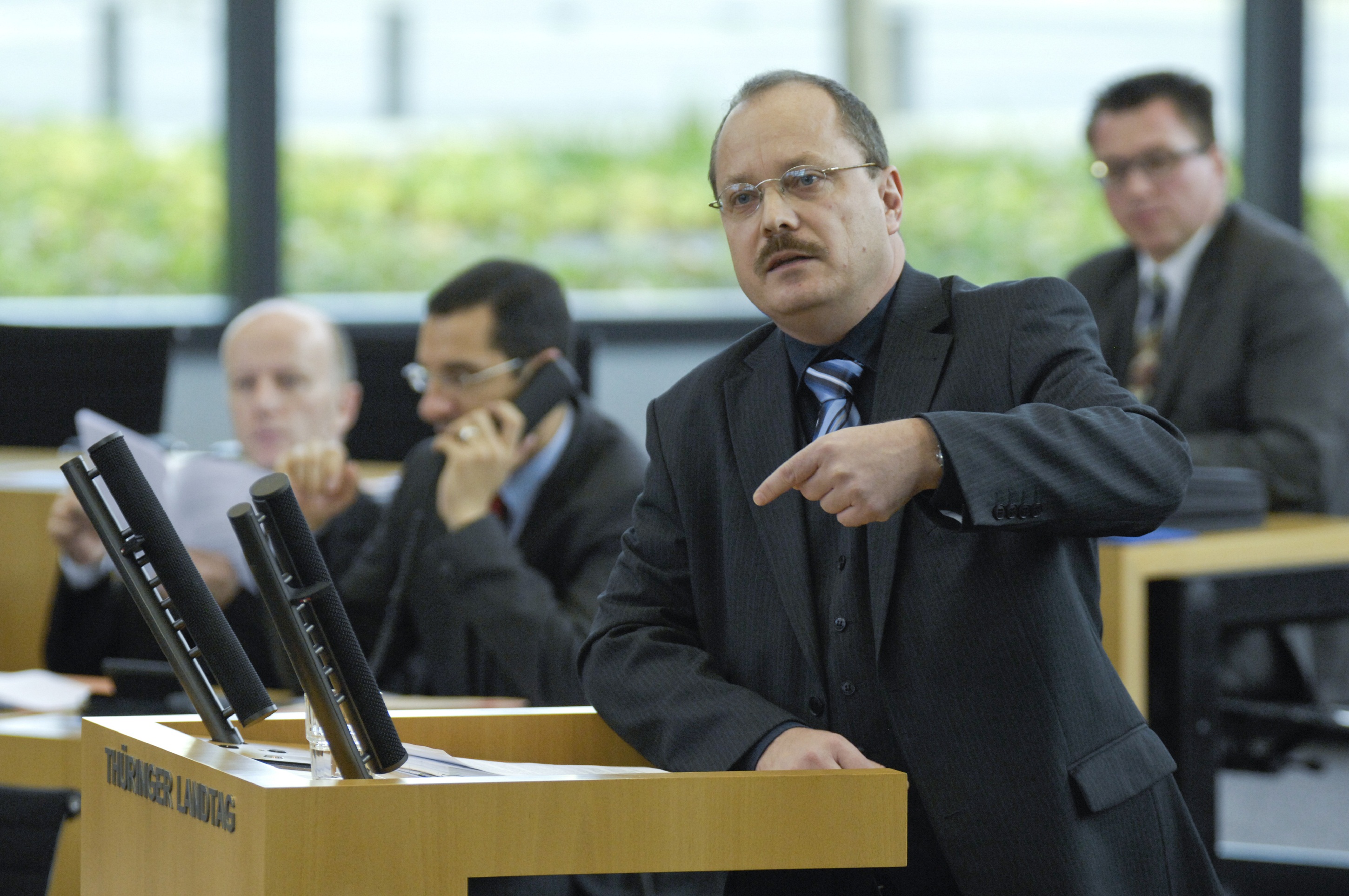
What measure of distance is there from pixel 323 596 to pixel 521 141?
4678 millimetres

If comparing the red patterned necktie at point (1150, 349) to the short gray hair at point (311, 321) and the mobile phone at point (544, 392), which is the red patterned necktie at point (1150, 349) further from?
the short gray hair at point (311, 321)

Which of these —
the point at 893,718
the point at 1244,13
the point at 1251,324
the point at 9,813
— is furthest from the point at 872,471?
the point at 1244,13

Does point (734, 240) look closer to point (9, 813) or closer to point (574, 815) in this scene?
point (574, 815)

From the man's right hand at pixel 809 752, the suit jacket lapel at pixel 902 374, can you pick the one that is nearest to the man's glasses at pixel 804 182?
the suit jacket lapel at pixel 902 374

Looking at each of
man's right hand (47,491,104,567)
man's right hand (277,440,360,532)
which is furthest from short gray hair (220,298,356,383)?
→ man's right hand (47,491,104,567)

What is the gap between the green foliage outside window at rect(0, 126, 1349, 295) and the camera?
5316 millimetres

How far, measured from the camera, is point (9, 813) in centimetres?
199

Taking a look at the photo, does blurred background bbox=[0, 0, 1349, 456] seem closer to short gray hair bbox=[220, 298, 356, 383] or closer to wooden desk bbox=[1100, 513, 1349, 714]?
short gray hair bbox=[220, 298, 356, 383]

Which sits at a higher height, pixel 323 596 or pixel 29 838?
pixel 323 596

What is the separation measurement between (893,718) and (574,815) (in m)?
0.46

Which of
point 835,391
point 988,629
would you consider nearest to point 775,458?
point 835,391

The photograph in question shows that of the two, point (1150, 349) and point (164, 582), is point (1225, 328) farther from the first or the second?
point (164, 582)

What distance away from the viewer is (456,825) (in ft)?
3.68

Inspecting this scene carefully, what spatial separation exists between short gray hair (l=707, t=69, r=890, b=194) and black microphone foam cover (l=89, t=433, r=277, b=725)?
0.70 metres
